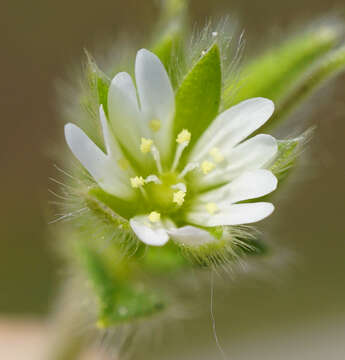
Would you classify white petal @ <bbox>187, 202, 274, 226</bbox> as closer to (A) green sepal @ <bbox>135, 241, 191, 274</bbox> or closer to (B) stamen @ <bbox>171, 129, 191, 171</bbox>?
(B) stamen @ <bbox>171, 129, 191, 171</bbox>

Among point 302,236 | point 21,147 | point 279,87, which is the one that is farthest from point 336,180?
point 279,87

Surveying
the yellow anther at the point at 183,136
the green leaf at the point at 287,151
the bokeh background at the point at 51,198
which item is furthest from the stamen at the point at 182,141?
the bokeh background at the point at 51,198

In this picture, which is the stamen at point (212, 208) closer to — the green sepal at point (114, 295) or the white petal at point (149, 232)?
the white petal at point (149, 232)

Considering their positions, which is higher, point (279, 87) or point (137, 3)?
point (137, 3)

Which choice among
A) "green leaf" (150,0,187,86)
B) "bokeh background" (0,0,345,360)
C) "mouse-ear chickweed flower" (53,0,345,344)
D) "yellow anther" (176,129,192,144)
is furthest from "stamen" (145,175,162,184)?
"bokeh background" (0,0,345,360)

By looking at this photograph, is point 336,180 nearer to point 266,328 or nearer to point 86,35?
point 266,328

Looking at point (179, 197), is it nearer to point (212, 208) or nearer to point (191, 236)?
point (212, 208)

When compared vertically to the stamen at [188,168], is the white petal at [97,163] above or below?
below
